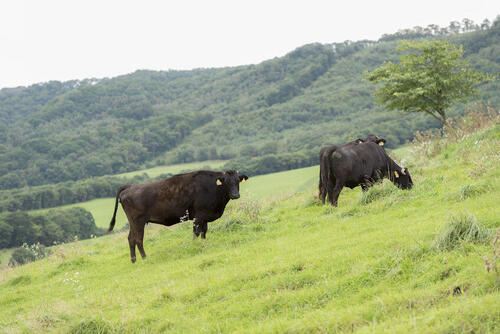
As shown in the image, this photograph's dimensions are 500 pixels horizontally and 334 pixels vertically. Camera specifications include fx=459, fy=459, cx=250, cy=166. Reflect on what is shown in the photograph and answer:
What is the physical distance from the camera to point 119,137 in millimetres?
192750

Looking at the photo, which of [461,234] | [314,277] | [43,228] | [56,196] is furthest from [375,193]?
[56,196]

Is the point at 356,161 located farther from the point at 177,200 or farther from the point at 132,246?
the point at 132,246

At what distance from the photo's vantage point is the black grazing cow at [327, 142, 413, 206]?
14.3 meters

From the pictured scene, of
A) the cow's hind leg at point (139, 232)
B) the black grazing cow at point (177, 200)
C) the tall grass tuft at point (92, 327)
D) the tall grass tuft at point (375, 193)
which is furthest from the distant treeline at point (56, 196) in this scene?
the tall grass tuft at point (92, 327)

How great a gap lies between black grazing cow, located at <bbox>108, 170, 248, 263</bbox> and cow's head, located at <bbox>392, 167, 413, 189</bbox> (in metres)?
4.99

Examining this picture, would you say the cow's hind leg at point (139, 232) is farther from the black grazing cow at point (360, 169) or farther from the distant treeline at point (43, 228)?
the distant treeline at point (43, 228)

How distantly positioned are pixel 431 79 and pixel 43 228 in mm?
59947

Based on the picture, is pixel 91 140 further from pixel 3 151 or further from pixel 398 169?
pixel 398 169

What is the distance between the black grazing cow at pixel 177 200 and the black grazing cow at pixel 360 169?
310 cm

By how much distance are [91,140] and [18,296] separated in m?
180

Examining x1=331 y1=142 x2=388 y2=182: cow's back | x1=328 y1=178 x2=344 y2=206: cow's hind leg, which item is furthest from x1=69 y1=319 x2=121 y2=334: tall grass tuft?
x1=331 y1=142 x2=388 y2=182: cow's back

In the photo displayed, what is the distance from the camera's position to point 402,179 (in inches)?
570

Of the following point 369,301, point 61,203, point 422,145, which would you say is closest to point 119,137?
point 61,203

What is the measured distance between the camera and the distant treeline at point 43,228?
63.9 metres
